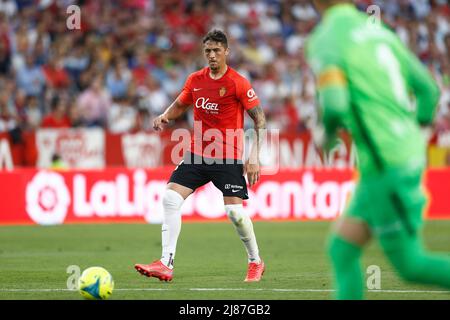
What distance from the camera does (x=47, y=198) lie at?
62.2 feet

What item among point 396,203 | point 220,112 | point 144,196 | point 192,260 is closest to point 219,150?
point 220,112

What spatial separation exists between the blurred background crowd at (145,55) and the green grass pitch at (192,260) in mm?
3741

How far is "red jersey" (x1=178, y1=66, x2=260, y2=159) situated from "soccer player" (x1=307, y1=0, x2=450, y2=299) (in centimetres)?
427

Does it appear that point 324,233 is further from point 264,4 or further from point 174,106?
point 264,4

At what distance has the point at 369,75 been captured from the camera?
6191mm

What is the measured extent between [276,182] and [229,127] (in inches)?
367

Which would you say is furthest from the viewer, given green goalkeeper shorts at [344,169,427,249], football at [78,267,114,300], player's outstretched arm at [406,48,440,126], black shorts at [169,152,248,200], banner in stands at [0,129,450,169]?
banner in stands at [0,129,450,169]

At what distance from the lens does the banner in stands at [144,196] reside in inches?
742

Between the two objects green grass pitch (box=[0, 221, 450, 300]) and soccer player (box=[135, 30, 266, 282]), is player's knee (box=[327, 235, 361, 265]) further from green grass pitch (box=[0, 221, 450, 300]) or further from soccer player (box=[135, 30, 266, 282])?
soccer player (box=[135, 30, 266, 282])

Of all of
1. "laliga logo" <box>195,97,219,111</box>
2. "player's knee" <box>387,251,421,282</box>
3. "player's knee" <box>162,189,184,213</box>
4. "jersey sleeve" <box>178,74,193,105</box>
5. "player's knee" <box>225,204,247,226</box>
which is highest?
"jersey sleeve" <box>178,74,193,105</box>

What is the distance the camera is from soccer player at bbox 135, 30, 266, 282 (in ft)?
34.6

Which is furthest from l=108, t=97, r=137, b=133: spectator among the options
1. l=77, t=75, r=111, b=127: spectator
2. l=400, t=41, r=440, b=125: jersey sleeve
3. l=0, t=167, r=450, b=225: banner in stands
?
l=400, t=41, r=440, b=125: jersey sleeve

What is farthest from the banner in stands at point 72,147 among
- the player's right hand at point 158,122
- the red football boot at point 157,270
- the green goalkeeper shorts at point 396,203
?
the green goalkeeper shorts at point 396,203

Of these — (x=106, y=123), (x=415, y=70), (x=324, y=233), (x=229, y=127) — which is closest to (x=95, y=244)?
(x=324, y=233)
